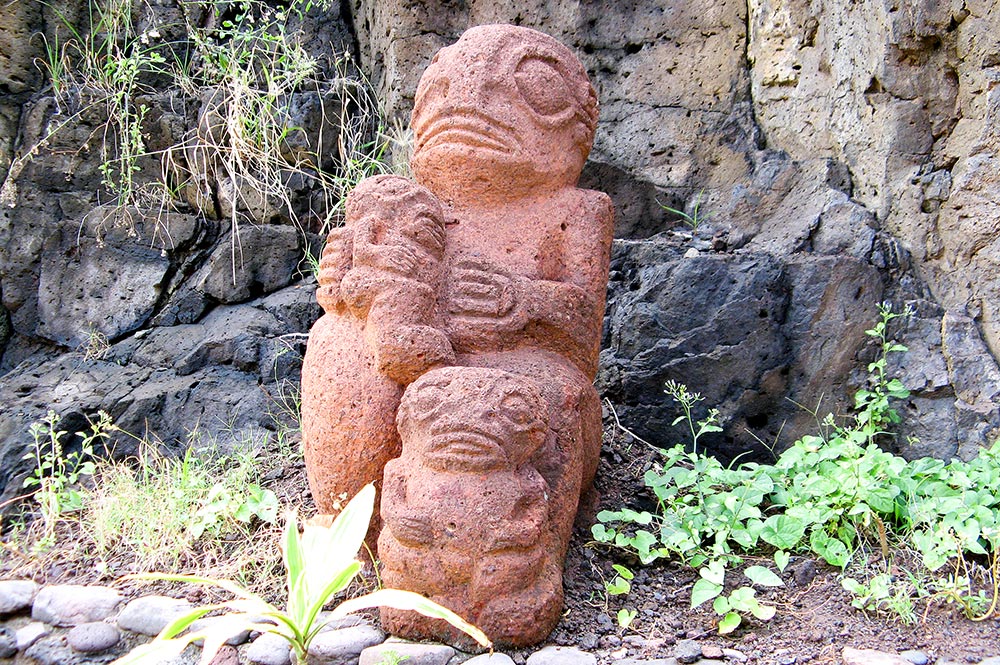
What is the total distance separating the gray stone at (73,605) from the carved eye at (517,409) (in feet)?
4.68

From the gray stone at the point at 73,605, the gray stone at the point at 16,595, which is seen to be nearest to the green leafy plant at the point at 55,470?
the gray stone at the point at 16,595

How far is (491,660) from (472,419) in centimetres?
63

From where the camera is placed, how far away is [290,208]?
15.3 feet

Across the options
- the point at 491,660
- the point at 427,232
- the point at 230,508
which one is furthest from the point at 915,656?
the point at 230,508

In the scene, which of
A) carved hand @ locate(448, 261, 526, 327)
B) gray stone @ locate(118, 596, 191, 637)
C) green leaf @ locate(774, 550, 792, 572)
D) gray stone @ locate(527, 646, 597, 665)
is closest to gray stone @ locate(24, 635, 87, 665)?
gray stone @ locate(118, 596, 191, 637)

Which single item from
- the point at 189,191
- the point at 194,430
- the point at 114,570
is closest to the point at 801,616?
the point at 114,570

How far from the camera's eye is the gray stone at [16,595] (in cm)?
297

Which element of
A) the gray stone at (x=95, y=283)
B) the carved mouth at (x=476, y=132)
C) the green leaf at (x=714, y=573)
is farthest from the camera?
the gray stone at (x=95, y=283)

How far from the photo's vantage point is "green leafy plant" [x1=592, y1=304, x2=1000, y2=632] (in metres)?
2.67

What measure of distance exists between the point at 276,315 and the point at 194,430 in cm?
73

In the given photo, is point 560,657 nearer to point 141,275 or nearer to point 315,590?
point 315,590

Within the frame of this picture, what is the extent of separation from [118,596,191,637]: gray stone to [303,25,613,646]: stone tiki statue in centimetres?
55

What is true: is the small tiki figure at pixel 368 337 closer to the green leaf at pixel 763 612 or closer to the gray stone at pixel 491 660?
the gray stone at pixel 491 660

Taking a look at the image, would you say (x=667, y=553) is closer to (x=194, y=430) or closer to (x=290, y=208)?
(x=194, y=430)
